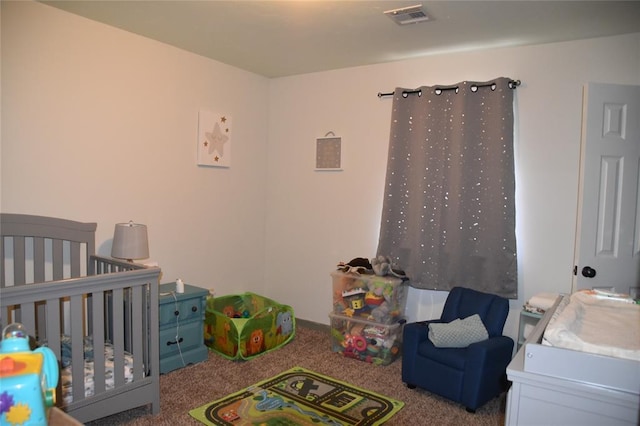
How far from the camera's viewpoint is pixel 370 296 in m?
3.45

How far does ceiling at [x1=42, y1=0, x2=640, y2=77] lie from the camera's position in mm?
2551

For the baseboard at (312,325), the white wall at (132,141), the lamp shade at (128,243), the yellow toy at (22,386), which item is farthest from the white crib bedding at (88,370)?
the baseboard at (312,325)

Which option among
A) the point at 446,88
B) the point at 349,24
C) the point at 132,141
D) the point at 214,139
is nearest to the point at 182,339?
the point at 132,141

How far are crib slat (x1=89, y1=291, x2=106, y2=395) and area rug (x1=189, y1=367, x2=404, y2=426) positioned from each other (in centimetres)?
55

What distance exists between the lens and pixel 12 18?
102 inches

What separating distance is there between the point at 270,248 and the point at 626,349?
3.36 metres

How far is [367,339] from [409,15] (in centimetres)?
228

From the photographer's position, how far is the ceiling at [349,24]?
255 centimetres

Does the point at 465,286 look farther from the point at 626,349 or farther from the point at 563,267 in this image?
the point at 626,349

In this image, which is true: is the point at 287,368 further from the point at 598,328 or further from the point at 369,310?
the point at 598,328

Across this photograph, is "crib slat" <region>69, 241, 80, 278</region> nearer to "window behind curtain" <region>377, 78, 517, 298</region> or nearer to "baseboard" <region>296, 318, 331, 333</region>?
"baseboard" <region>296, 318, 331, 333</region>

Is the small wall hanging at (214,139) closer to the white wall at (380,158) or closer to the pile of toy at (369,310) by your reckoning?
the white wall at (380,158)

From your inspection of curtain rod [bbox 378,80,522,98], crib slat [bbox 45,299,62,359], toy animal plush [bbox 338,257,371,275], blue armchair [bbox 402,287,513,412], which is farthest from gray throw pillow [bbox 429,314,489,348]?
crib slat [bbox 45,299,62,359]

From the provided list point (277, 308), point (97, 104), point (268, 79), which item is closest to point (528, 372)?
point (277, 308)
